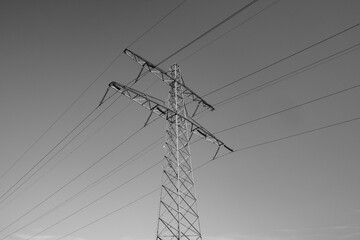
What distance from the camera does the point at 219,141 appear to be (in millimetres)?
Result: 13211

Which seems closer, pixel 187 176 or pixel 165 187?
pixel 165 187

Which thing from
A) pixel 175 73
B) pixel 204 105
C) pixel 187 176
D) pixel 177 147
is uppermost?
pixel 175 73

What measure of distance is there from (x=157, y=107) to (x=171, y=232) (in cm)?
499

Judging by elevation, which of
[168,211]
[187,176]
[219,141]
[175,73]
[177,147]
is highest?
[175,73]

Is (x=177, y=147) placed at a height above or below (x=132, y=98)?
below

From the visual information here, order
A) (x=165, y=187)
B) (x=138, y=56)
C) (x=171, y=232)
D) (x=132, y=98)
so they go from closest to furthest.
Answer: (x=171, y=232) → (x=165, y=187) → (x=132, y=98) → (x=138, y=56)

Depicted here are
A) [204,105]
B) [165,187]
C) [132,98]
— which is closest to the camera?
[165,187]

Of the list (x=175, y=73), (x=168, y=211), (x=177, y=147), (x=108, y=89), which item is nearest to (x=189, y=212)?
(x=168, y=211)

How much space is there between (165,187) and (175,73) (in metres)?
6.04

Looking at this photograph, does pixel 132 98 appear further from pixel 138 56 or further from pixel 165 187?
pixel 165 187

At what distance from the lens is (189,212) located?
1050 cm

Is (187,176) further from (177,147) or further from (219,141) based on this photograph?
(219,141)

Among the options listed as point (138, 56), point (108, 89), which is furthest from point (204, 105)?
point (108, 89)

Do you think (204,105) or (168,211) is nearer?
(168,211)
